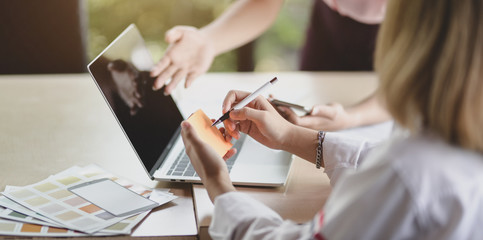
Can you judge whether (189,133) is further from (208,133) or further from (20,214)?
(20,214)

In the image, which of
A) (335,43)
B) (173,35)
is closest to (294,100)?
(173,35)

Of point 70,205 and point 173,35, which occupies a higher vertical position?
point 173,35

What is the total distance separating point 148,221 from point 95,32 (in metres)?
3.01

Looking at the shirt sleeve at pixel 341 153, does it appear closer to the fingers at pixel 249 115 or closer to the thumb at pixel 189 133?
the fingers at pixel 249 115

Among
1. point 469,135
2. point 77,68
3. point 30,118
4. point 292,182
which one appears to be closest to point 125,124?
point 292,182

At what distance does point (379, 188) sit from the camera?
0.62 m

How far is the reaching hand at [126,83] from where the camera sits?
1153 millimetres

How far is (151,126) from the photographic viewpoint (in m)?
1.20

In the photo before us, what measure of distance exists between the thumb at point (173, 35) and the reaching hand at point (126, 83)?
0.31 metres

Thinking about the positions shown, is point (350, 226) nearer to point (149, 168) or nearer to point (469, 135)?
point (469, 135)

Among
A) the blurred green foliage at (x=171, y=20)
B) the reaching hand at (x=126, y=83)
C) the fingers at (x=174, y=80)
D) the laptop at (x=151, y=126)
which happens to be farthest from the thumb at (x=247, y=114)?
the blurred green foliage at (x=171, y=20)

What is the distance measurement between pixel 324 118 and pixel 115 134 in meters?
0.57

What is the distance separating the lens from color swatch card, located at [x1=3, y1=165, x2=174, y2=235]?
91 centimetres

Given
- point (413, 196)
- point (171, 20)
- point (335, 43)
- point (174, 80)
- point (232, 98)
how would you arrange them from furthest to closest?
point (171, 20) → point (335, 43) → point (174, 80) → point (232, 98) → point (413, 196)
